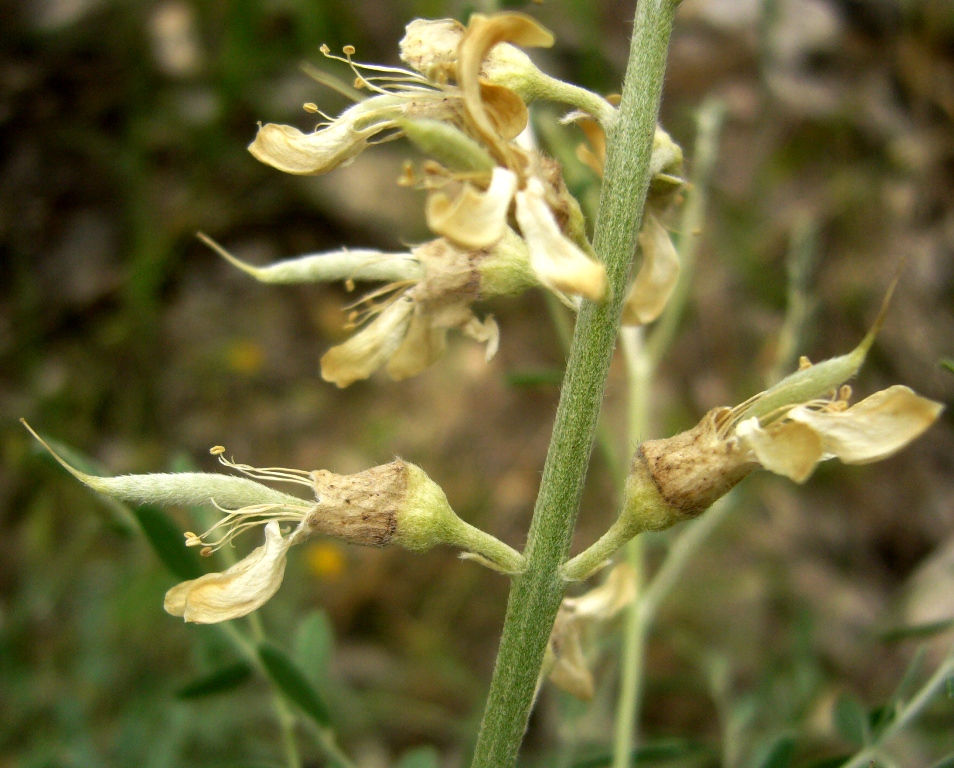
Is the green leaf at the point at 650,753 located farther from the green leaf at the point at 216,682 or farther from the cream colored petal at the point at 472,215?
the cream colored petal at the point at 472,215

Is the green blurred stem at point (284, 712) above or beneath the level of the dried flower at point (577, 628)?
beneath

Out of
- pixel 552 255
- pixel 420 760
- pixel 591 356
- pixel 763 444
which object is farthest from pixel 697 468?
pixel 420 760

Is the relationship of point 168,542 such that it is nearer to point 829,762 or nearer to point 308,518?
point 308,518

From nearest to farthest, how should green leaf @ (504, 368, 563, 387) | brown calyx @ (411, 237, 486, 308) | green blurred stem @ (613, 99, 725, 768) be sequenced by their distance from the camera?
brown calyx @ (411, 237, 486, 308) → green blurred stem @ (613, 99, 725, 768) → green leaf @ (504, 368, 563, 387)

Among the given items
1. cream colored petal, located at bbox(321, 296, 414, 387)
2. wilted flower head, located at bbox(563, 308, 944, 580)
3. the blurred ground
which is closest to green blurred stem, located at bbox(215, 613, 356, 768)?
cream colored petal, located at bbox(321, 296, 414, 387)

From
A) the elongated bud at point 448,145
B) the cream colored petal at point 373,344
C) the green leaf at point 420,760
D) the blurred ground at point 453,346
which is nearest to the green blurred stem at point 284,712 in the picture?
the green leaf at point 420,760

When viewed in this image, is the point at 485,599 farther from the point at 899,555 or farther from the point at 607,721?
the point at 899,555

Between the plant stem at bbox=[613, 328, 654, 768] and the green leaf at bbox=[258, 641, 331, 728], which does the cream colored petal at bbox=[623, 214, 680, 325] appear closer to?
the plant stem at bbox=[613, 328, 654, 768]
